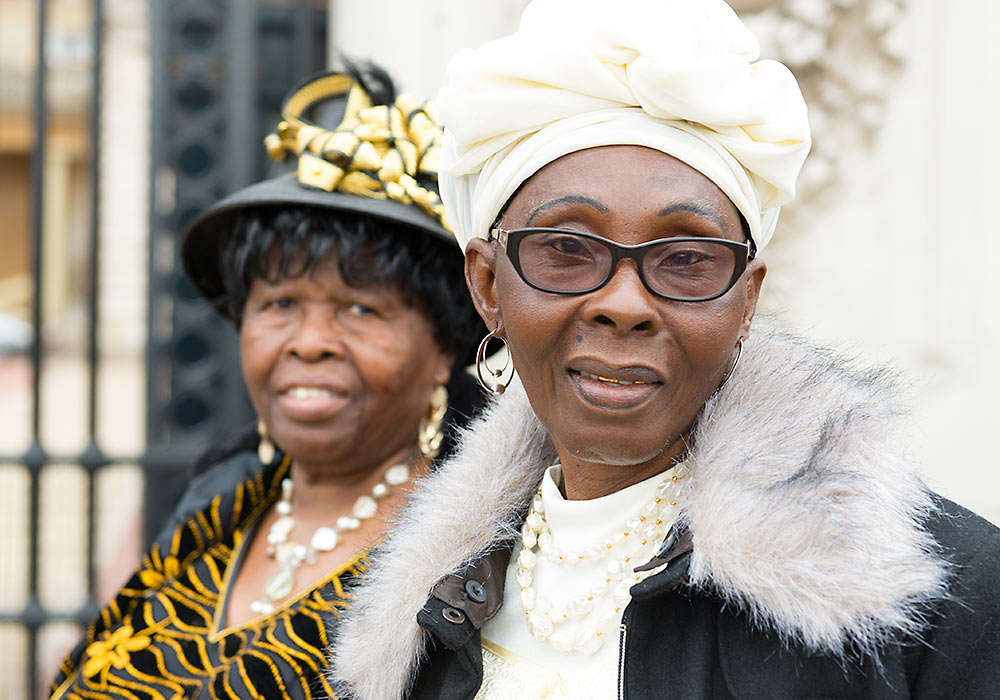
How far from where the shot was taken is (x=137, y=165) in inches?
228

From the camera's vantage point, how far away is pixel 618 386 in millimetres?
1312

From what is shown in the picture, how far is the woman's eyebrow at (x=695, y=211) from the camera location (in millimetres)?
1278

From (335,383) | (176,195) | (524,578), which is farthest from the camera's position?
(176,195)

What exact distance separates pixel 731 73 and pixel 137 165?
505 cm

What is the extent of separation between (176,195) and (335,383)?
5.97 ft

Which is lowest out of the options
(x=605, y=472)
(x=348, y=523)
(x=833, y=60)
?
(x=348, y=523)

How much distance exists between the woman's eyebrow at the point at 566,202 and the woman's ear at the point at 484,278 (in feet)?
0.40

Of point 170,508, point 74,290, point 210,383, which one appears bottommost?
point 74,290

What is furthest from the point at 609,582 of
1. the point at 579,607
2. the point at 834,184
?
the point at 834,184

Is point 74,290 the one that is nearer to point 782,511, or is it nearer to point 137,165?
point 137,165

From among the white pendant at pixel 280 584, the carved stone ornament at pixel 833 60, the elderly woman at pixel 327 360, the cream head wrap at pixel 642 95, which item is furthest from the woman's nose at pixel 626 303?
the carved stone ornament at pixel 833 60

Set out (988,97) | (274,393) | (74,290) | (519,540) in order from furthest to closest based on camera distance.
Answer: (74,290), (988,97), (274,393), (519,540)

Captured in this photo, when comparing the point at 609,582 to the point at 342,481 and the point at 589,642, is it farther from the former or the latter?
the point at 342,481

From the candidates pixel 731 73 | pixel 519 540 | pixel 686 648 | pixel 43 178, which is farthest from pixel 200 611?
pixel 43 178
